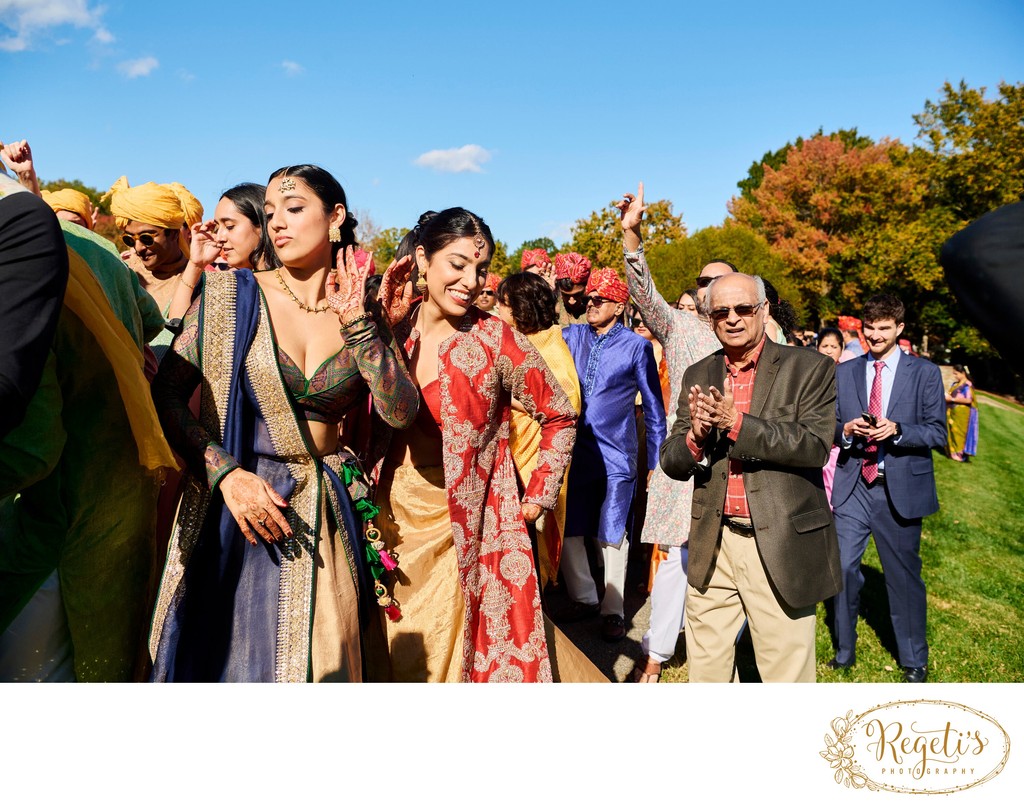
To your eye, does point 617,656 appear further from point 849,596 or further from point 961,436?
point 961,436

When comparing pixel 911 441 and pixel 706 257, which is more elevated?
pixel 706 257

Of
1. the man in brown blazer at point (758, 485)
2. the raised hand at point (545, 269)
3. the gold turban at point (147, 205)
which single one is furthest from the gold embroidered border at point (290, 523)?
the raised hand at point (545, 269)

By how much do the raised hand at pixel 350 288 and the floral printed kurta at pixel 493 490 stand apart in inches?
23.3

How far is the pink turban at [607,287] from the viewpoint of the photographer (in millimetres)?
5422

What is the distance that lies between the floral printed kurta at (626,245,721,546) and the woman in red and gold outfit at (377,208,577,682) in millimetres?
1358

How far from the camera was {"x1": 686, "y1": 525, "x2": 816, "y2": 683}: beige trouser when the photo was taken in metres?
3.14

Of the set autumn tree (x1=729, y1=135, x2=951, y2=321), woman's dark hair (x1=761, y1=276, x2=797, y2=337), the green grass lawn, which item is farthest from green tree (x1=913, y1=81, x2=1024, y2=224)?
woman's dark hair (x1=761, y1=276, x2=797, y2=337)

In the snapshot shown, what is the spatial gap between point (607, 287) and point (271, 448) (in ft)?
10.9

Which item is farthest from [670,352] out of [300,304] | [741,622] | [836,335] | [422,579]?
[836,335]

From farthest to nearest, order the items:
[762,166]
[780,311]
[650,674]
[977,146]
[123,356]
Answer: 1. [762,166]
2. [977,146]
3. [780,311]
4. [650,674]
5. [123,356]

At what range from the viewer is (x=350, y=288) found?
2488 mm

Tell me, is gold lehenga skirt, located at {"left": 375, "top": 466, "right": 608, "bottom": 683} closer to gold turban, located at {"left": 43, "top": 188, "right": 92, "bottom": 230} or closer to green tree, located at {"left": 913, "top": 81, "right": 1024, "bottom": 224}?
gold turban, located at {"left": 43, "top": 188, "right": 92, "bottom": 230}

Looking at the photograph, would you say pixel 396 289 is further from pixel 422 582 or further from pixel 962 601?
pixel 962 601
